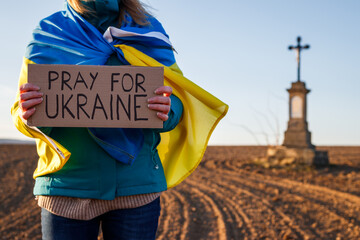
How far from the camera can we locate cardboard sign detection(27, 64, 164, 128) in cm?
136

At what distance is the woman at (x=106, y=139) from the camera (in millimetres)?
1355

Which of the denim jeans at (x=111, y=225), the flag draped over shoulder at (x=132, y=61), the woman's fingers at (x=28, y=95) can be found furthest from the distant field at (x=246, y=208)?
the woman's fingers at (x=28, y=95)

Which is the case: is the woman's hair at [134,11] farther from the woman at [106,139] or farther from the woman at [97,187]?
the woman at [97,187]


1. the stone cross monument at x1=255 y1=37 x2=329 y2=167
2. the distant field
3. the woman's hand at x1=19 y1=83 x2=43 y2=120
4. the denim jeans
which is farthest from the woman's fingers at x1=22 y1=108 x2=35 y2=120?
the stone cross monument at x1=255 y1=37 x2=329 y2=167

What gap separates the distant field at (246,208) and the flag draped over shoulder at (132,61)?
2772 millimetres

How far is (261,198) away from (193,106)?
16.1 feet

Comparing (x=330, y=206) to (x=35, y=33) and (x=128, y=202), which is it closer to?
(x=128, y=202)

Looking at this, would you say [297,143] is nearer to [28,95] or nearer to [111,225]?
[111,225]

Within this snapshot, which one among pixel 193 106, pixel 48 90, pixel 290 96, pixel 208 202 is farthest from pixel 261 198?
pixel 290 96

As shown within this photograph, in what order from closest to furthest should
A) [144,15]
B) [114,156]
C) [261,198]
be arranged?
[114,156] → [144,15] → [261,198]

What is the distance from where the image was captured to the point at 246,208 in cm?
545

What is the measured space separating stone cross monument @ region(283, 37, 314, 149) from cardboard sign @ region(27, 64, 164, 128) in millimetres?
11148

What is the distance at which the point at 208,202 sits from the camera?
587 cm

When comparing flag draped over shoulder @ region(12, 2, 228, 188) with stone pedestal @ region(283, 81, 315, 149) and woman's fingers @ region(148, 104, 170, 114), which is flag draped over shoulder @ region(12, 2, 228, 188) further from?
stone pedestal @ region(283, 81, 315, 149)
